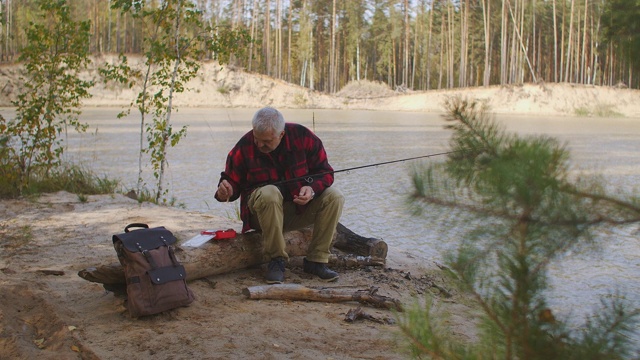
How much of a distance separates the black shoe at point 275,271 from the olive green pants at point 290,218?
0.13ft

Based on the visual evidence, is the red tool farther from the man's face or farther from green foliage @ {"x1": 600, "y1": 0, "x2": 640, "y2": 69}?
green foliage @ {"x1": 600, "y1": 0, "x2": 640, "y2": 69}

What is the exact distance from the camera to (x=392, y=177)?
1151cm

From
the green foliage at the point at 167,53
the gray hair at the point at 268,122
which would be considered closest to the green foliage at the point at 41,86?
the green foliage at the point at 167,53

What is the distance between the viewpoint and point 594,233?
1.45m

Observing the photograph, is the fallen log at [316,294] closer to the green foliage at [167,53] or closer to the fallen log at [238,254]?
the fallen log at [238,254]

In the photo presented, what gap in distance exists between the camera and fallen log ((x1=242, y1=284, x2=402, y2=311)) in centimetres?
403

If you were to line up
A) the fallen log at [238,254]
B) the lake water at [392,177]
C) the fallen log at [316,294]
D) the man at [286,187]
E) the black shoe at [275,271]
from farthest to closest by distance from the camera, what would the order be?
the man at [286,187] < the black shoe at [275,271] < the fallen log at [316,294] < the fallen log at [238,254] < the lake water at [392,177]

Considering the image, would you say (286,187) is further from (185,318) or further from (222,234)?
(185,318)

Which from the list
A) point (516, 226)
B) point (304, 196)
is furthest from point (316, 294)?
point (516, 226)

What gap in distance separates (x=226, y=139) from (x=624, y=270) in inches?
578

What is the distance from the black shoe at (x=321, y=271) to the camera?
4.55 metres

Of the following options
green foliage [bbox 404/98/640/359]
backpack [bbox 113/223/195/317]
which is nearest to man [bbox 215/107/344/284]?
backpack [bbox 113/223/195/317]

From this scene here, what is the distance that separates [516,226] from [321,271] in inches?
124

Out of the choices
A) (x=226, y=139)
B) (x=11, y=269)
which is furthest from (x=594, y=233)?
(x=226, y=139)
